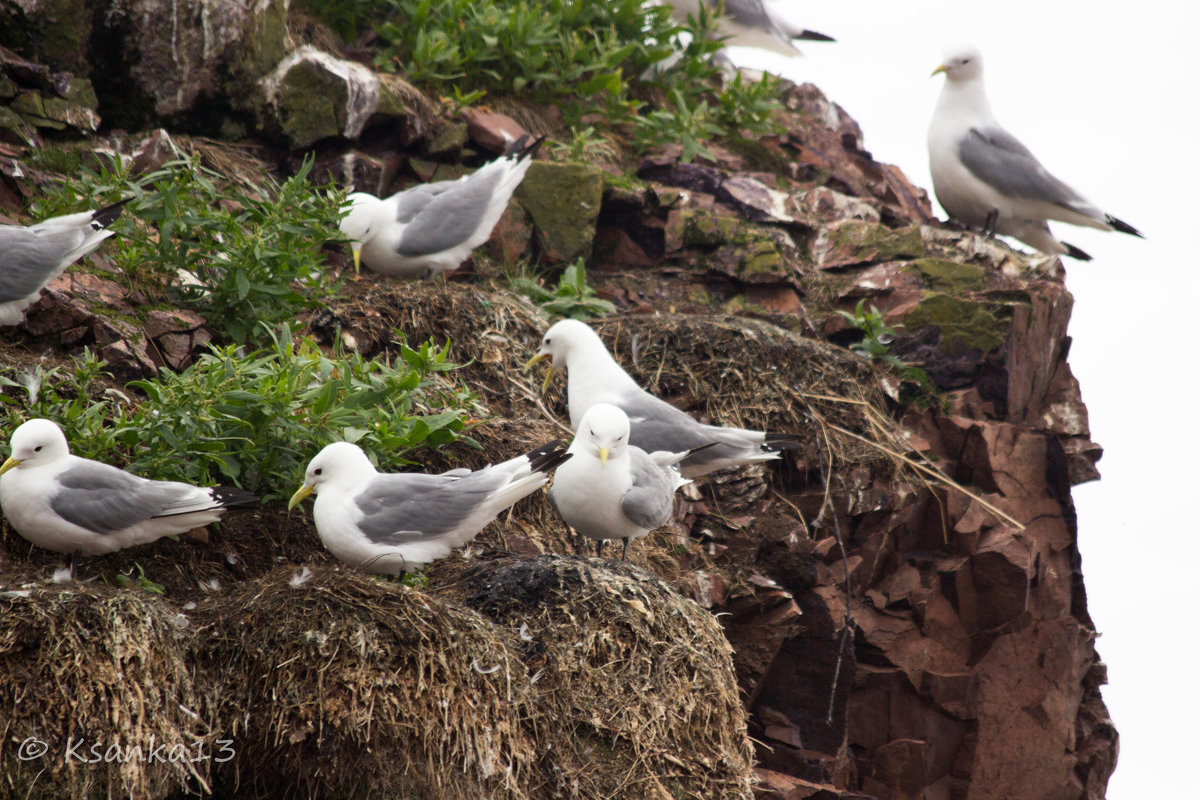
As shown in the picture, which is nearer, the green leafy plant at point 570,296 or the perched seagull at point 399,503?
the perched seagull at point 399,503

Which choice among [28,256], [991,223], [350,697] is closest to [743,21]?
[991,223]

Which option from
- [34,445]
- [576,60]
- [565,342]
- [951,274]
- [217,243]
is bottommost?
[34,445]

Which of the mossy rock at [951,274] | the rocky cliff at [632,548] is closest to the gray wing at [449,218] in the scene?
the rocky cliff at [632,548]

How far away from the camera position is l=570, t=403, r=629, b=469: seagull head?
482 cm

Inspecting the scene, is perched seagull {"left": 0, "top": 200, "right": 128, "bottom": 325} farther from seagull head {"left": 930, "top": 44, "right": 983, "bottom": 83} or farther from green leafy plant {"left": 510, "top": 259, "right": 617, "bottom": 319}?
seagull head {"left": 930, "top": 44, "right": 983, "bottom": 83}

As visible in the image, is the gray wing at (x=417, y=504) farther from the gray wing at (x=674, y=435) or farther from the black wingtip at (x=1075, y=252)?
the black wingtip at (x=1075, y=252)

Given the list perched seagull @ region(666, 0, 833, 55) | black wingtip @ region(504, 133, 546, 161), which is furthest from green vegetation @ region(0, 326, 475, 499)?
perched seagull @ region(666, 0, 833, 55)

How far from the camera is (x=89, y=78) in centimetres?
679

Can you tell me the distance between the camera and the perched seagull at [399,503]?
433 centimetres

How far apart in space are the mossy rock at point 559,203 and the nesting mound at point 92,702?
4.92 meters

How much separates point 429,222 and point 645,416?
204cm

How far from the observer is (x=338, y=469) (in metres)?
4.41

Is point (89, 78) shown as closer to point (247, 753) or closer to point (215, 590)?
point (215, 590)

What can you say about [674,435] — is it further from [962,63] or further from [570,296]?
[962,63]
